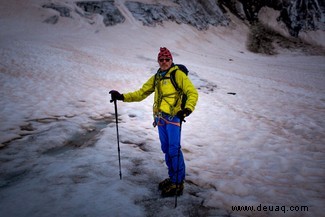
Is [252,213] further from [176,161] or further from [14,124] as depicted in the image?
[14,124]

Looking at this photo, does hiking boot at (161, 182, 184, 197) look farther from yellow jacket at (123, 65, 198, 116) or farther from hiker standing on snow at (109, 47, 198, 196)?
yellow jacket at (123, 65, 198, 116)

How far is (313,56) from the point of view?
34156mm

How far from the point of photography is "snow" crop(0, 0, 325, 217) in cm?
392

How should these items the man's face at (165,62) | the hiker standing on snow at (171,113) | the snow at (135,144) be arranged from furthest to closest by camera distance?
the man's face at (165,62) → the hiker standing on snow at (171,113) → the snow at (135,144)

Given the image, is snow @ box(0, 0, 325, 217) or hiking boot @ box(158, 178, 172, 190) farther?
hiking boot @ box(158, 178, 172, 190)

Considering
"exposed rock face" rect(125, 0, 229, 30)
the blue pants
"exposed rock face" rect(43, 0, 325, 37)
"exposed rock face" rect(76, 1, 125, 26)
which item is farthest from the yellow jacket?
"exposed rock face" rect(125, 0, 229, 30)

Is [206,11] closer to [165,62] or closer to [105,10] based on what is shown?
[105,10]

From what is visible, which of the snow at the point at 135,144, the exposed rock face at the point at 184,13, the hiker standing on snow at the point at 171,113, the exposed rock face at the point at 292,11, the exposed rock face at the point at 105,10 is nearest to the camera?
the snow at the point at 135,144

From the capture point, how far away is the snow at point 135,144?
392cm

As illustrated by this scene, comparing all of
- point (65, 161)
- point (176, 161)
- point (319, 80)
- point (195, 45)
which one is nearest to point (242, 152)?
point (176, 161)

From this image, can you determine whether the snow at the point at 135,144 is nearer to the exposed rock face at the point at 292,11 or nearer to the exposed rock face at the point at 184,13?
the exposed rock face at the point at 184,13

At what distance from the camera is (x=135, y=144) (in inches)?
259

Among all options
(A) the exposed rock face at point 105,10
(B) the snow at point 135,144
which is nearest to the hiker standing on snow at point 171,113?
(B) the snow at point 135,144

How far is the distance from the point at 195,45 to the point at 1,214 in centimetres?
3101
